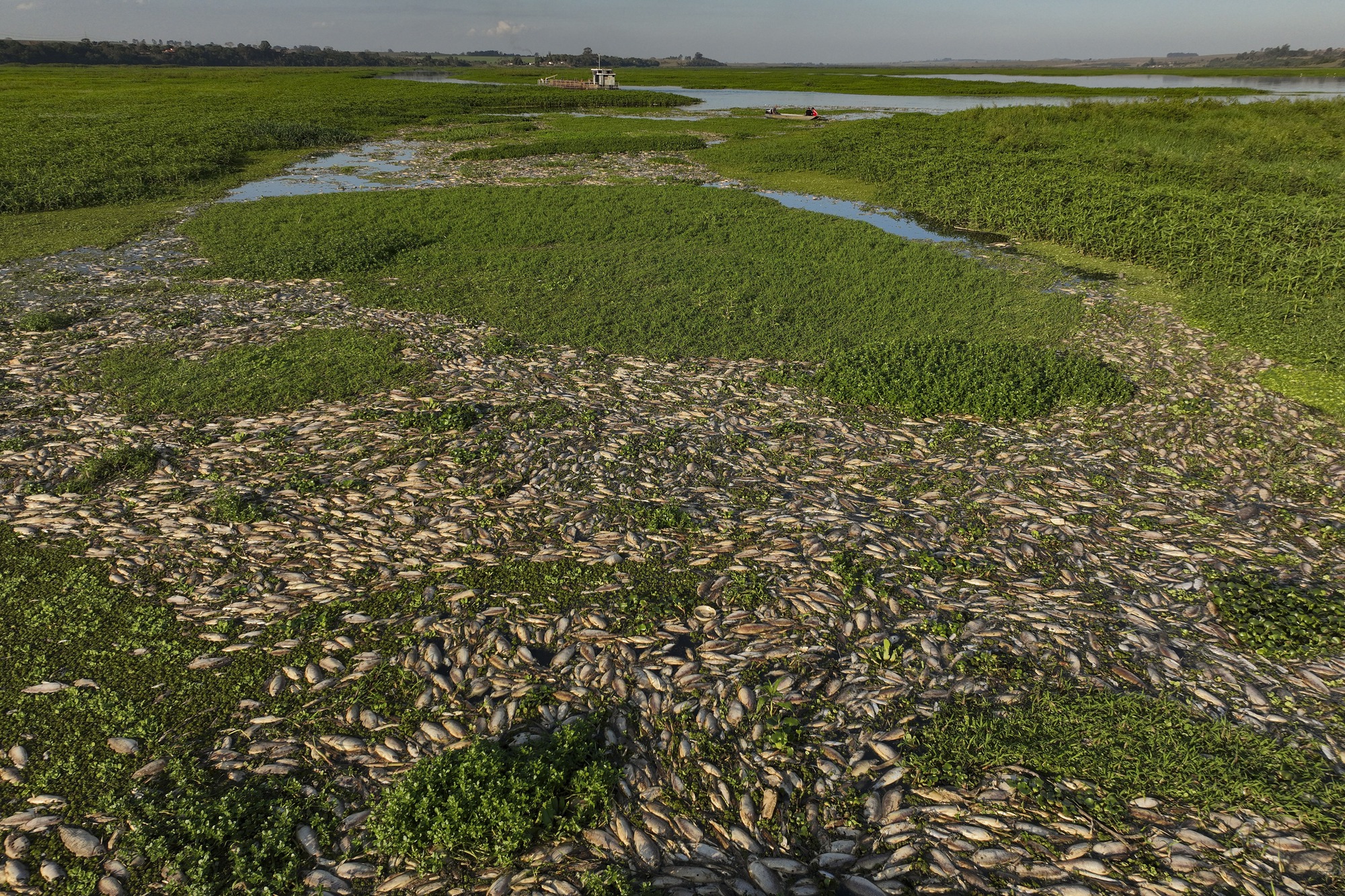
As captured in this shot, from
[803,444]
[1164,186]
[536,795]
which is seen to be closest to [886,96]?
[1164,186]

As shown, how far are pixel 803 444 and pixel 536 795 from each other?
7766mm

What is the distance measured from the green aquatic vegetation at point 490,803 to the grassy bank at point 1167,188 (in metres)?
17.9

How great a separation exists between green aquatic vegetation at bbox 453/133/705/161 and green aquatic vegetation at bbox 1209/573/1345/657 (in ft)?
152

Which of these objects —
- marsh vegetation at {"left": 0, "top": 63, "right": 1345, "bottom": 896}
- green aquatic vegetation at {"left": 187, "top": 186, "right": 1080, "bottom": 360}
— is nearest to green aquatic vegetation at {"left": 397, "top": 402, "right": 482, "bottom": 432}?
Result: marsh vegetation at {"left": 0, "top": 63, "right": 1345, "bottom": 896}

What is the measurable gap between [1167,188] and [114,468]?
32.4m

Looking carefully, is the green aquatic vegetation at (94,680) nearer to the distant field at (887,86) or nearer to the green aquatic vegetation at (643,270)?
the green aquatic vegetation at (643,270)

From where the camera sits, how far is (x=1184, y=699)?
7.17 m

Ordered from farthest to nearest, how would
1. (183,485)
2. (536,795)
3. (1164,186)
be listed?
(1164,186), (183,485), (536,795)

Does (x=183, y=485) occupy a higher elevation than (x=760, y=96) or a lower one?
lower

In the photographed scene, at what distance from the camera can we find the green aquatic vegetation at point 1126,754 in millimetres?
6027

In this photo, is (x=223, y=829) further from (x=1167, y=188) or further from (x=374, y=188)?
(x=374, y=188)

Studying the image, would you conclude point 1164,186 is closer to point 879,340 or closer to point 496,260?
point 879,340

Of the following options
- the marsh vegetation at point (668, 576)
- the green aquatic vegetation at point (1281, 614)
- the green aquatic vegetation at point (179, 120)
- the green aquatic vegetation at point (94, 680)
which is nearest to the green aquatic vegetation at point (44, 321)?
the marsh vegetation at point (668, 576)

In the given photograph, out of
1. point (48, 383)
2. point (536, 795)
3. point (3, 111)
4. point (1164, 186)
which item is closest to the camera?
point (536, 795)
